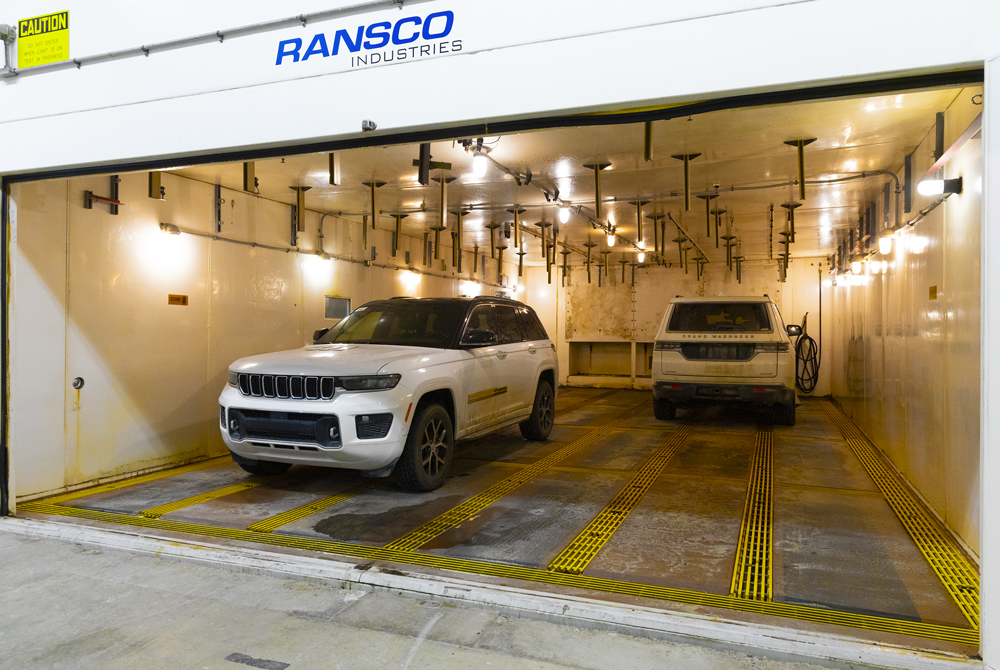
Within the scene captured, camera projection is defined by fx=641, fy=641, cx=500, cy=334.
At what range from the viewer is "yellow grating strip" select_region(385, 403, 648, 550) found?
4.32 m

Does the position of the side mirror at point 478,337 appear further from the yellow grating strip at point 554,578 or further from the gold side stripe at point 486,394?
the yellow grating strip at point 554,578

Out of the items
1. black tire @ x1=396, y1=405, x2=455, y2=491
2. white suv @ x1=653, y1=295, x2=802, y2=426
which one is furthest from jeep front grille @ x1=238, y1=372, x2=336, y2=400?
white suv @ x1=653, y1=295, x2=802, y2=426

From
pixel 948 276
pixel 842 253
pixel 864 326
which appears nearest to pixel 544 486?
pixel 948 276

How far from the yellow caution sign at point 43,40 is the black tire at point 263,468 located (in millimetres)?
3463

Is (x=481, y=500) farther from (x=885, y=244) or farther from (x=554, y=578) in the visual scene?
(x=885, y=244)

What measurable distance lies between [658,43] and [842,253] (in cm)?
1043

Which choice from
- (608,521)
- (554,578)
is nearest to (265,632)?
(554,578)

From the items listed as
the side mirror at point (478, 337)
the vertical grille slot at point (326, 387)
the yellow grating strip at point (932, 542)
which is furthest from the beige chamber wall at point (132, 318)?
the yellow grating strip at point (932, 542)

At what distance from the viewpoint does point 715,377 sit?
869cm

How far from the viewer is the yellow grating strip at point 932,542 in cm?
341

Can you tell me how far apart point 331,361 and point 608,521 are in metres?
2.49

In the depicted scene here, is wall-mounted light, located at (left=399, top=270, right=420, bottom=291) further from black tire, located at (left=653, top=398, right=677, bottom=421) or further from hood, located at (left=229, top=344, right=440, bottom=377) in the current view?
hood, located at (left=229, top=344, right=440, bottom=377)

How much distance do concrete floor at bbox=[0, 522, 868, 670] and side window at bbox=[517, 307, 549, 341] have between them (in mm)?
4780

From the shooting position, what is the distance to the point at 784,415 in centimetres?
949
